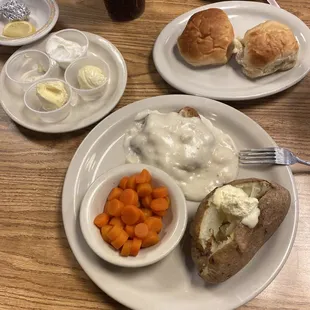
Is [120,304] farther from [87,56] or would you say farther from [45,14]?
[45,14]

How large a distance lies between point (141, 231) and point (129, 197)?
10cm

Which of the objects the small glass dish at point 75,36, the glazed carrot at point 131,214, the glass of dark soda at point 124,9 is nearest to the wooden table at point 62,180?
the glass of dark soda at point 124,9

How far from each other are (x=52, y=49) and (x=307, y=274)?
119 cm

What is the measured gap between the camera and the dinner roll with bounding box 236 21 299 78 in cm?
136

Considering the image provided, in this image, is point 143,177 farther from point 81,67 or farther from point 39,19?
point 39,19

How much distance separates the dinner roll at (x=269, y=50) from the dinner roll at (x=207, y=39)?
0.25ft

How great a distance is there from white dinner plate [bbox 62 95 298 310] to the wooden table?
0.08m

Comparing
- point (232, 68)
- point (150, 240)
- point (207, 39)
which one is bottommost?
point (150, 240)

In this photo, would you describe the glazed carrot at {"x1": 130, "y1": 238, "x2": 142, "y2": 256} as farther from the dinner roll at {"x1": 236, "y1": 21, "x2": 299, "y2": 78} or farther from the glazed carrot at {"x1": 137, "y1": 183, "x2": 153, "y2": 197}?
the dinner roll at {"x1": 236, "y1": 21, "x2": 299, "y2": 78}

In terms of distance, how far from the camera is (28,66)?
1.53m

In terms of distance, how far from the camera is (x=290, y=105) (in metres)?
1.42

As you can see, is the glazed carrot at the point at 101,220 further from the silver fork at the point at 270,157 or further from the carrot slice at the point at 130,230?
the silver fork at the point at 270,157

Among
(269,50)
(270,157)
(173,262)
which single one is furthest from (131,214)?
(269,50)

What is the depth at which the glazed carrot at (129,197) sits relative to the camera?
110 centimetres
